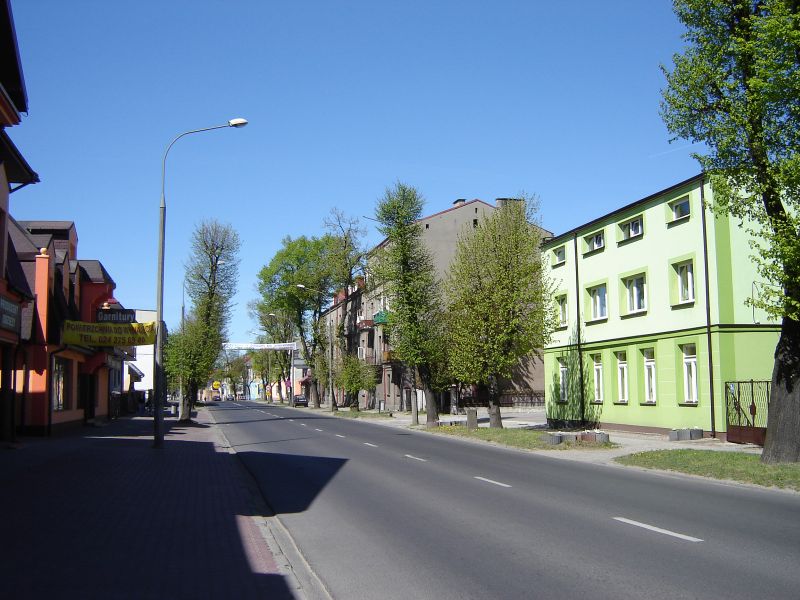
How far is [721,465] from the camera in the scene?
651 inches

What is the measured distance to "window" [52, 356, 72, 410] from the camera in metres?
28.0

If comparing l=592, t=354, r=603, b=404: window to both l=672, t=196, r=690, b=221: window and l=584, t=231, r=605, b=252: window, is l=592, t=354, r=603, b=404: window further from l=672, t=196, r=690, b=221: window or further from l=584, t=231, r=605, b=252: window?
l=672, t=196, r=690, b=221: window

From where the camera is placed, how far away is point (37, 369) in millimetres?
25750

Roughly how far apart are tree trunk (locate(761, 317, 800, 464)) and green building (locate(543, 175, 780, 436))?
3980 mm

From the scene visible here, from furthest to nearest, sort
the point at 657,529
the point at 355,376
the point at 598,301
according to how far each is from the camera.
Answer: the point at 355,376 < the point at 598,301 < the point at 657,529

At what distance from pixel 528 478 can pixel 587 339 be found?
1712 cm

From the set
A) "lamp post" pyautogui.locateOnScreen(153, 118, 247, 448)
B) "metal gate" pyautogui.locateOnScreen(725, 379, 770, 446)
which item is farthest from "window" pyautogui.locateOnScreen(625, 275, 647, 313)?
"lamp post" pyautogui.locateOnScreen(153, 118, 247, 448)

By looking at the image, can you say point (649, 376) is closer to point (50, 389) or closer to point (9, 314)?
point (9, 314)

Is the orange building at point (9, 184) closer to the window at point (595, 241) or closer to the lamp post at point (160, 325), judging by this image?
the lamp post at point (160, 325)

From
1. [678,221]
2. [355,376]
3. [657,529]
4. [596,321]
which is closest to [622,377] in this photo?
[596,321]

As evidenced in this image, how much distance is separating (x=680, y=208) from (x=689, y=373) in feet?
18.7

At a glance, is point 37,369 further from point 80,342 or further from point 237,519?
point 237,519

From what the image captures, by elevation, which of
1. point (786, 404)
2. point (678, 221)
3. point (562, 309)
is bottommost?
point (786, 404)

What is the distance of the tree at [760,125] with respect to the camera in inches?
586
